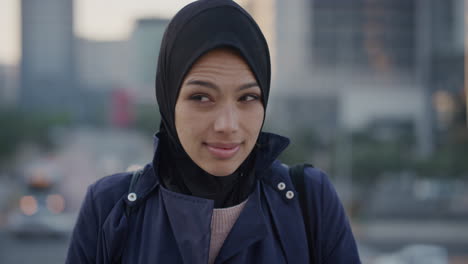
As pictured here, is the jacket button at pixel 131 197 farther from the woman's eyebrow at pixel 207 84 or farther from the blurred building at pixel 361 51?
the blurred building at pixel 361 51

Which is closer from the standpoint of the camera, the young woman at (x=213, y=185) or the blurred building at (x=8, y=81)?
the young woman at (x=213, y=185)

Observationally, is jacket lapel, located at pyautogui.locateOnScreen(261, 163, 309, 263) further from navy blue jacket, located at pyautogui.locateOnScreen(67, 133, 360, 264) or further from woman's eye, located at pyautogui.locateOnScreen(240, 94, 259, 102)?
woman's eye, located at pyautogui.locateOnScreen(240, 94, 259, 102)

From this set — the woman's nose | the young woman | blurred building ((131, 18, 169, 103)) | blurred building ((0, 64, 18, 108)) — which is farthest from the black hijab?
blurred building ((0, 64, 18, 108))

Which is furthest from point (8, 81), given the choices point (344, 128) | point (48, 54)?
point (344, 128)

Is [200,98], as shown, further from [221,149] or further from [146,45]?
[146,45]

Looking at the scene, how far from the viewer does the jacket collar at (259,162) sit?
4.74 feet

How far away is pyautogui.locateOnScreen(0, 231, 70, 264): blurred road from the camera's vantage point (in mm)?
11773

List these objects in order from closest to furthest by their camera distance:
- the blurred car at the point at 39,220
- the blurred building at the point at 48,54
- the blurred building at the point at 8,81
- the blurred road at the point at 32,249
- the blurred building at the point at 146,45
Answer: the blurred road at the point at 32,249
the blurred car at the point at 39,220
the blurred building at the point at 48,54
the blurred building at the point at 146,45
the blurred building at the point at 8,81

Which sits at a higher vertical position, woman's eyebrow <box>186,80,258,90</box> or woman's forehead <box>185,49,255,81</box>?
woman's forehead <box>185,49,255,81</box>

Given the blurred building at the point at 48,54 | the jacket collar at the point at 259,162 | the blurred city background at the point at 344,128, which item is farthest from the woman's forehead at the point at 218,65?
the blurred building at the point at 48,54

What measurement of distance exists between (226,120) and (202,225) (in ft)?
0.91

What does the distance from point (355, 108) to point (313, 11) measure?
8176mm

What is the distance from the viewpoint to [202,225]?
1369 millimetres

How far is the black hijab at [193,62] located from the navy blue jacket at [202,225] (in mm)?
39
